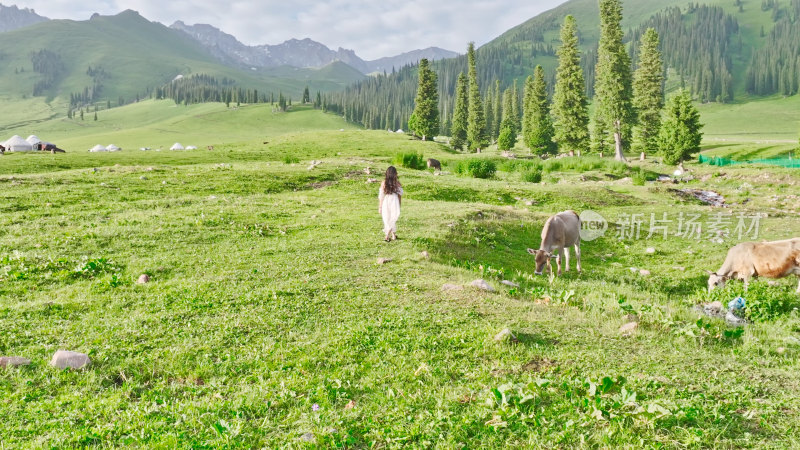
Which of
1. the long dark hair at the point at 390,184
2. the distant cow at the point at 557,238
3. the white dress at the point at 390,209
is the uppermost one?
the long dark hair at the point at 390,184

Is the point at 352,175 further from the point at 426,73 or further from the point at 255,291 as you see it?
the point at 426,73

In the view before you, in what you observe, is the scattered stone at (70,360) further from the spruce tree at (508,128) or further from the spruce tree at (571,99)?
the spruce tree at (508,128)

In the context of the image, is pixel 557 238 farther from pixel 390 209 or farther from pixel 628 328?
pixel 628 328

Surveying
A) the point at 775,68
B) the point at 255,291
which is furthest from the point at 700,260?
the point at 775,68

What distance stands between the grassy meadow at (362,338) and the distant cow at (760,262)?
0.62 meters

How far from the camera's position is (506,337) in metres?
7.96

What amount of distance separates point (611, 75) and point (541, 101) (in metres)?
23.6

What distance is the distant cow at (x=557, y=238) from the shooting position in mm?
15336

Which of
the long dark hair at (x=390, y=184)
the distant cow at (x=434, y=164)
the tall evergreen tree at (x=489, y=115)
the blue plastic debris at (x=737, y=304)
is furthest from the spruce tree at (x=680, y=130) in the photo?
the tall evergreen tree at (x=489, y=115)

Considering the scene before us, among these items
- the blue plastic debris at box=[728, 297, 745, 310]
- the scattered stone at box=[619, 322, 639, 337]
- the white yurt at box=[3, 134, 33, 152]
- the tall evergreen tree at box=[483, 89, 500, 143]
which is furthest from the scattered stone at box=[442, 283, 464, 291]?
the tall evergreen tree at box=[483, 89, 500, 143]

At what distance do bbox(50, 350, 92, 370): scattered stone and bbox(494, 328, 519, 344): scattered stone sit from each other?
6.98 metres

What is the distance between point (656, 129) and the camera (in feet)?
238

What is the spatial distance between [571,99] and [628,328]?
7057 centimetres

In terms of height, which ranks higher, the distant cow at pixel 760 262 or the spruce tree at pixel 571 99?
the spruce tree at pixel 571 99
